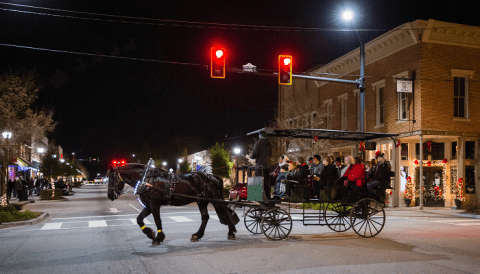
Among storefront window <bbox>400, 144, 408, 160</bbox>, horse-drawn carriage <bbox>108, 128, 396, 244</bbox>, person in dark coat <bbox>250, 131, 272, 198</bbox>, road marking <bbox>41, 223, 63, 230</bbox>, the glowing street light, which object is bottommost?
road marking <bbox>41, 223, 63, 230</bbox>

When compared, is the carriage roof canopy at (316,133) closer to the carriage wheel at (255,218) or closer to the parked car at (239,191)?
the carriage wheel at (255,218)

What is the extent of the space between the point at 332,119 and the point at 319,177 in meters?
20.3

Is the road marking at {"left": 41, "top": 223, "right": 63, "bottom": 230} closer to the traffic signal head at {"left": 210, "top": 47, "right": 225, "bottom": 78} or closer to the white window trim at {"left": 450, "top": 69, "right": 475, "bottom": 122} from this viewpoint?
the traffic signal head at {"left": 210, "top": 47, "right": 225, "bottom": 78}

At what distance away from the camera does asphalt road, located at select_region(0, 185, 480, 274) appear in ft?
26.4

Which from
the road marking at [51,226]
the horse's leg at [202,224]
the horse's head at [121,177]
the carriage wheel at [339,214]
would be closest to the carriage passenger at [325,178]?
the carriage wheel at [339,214]

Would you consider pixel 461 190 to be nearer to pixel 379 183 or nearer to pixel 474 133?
pixel 474 133

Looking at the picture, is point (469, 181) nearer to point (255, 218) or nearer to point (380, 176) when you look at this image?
point (380, 176)

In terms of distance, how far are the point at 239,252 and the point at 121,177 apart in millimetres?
3713

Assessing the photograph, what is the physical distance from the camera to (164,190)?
1110 cm

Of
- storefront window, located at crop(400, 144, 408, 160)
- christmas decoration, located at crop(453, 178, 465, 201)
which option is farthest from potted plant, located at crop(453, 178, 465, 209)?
storefront window, located at crop(400, 144, 408, 160)

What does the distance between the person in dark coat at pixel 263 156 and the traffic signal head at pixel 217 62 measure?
17.1 feet

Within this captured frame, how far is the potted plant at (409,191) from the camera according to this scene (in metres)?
24.6

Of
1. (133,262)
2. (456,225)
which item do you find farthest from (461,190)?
(133,262)

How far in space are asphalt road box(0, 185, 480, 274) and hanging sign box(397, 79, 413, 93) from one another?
1023cm
